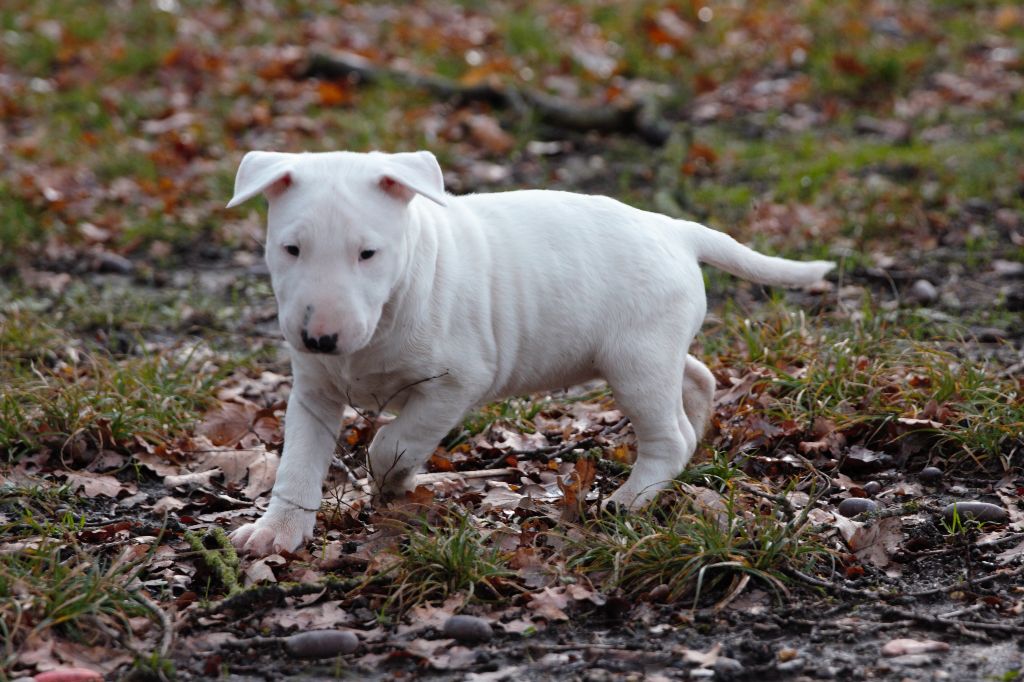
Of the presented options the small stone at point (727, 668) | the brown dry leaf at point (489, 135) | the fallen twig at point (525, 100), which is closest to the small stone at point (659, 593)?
the small stone at point (727, 668)

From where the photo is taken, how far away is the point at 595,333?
13.5 ft

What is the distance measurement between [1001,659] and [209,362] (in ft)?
12.0

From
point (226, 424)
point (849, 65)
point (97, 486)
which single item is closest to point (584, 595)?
point (97, 486)

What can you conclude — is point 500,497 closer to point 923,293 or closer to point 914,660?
Answer: point 914,660

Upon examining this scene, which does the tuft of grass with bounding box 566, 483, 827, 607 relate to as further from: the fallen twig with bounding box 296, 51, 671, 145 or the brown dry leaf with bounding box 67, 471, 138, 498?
the fallen twig with bounding box 296, 51, 671, 145

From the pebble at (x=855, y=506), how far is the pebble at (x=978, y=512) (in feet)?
0.74

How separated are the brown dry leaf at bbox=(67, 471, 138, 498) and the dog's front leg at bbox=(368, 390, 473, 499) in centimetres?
105

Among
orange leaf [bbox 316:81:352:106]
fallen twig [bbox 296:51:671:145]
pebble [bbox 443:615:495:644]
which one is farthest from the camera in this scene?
orange leaf [bbox 316:81:352:106]

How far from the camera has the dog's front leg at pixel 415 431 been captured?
3.91 metres

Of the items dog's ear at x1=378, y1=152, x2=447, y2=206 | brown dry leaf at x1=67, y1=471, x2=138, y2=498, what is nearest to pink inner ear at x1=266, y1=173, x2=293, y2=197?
dog's ear at x1=378, y1=152, x2=447, y2=206

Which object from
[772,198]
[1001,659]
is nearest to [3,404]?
[1001,659]

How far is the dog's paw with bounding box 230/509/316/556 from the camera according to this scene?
12.4ft

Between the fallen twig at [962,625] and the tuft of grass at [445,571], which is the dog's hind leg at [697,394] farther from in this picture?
the fallen twig at [962,625]

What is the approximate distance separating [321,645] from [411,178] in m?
1.31
